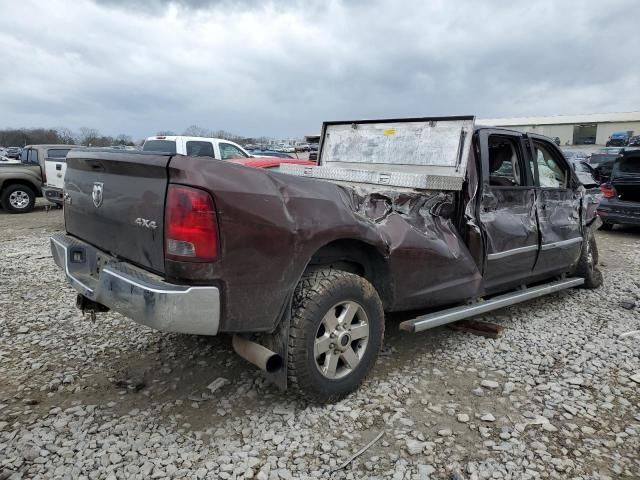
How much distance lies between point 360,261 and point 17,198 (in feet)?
41.8

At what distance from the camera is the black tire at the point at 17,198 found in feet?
41.1

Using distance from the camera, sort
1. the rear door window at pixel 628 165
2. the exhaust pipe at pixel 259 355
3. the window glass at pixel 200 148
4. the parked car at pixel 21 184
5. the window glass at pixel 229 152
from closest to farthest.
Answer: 1. the exhaust pipe at pixel 259 355
2. the rear door window at pixel 628 165
3. the window glass at pixel 200 148
4. the window glass at pixel 229 152
5. the parked car at pixel 21 184

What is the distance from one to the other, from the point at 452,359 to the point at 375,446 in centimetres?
132

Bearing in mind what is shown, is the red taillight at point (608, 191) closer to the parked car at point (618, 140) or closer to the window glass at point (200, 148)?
the window glass at point (200, 148)

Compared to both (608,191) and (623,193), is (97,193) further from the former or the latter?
(623,193)

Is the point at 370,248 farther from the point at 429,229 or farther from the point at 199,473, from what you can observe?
the point at 199,473

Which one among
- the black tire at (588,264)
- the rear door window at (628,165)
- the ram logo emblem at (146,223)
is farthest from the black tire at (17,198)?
the rear door window at (628,165)

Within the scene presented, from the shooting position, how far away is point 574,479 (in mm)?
2379

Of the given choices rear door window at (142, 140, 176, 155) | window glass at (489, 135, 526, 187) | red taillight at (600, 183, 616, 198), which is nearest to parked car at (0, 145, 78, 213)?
rear door window at (142, 140, 176, 155)

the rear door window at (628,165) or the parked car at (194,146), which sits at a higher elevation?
the parked car at (194,146)

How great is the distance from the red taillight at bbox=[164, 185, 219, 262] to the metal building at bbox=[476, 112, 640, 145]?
173 ft

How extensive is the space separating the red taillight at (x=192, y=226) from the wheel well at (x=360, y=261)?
0.80m

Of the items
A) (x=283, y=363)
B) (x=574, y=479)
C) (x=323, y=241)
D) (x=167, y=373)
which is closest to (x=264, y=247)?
(x=323, y=241)

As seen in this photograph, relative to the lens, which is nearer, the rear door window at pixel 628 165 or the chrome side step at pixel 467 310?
the chrome side step at pixel 467 310
